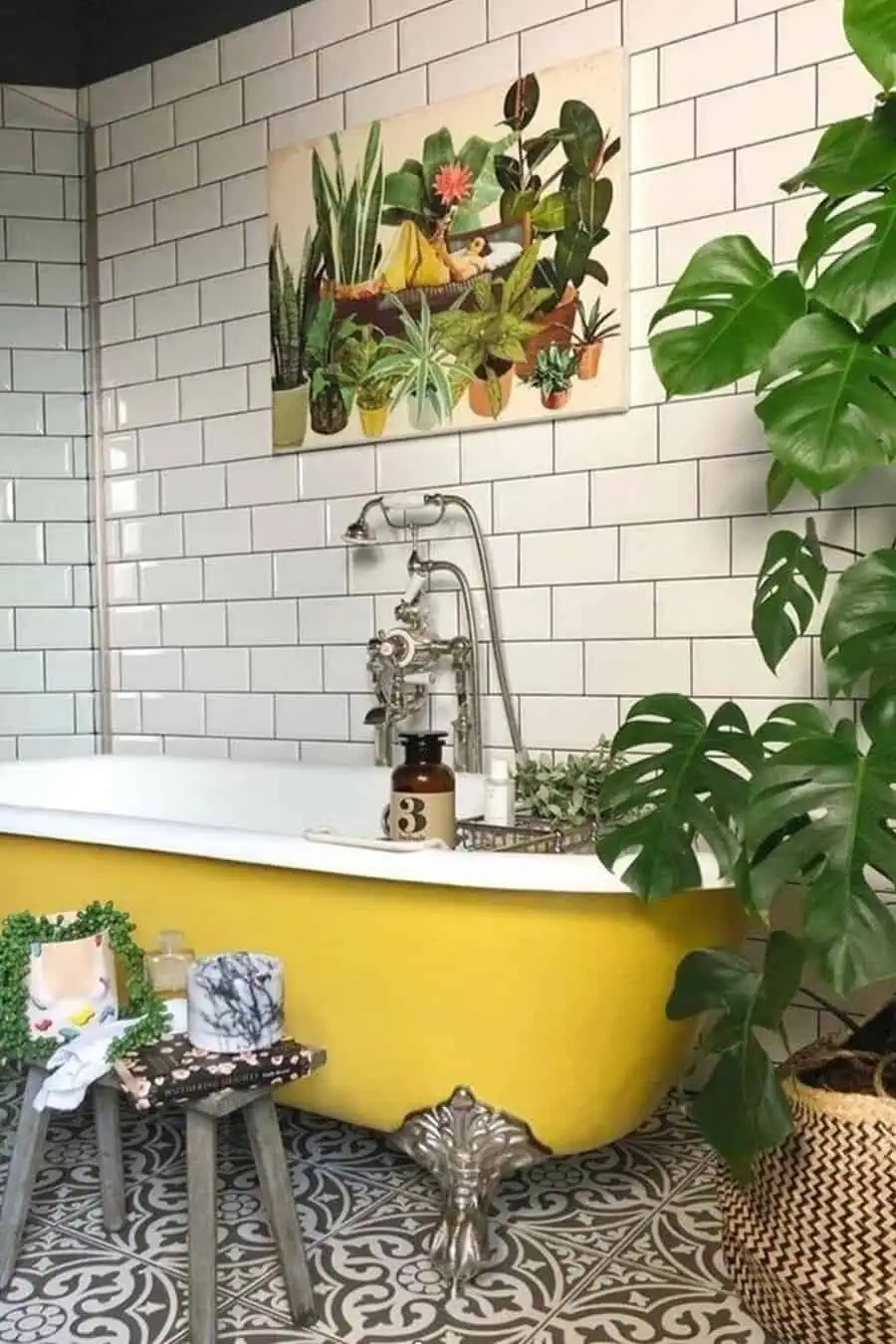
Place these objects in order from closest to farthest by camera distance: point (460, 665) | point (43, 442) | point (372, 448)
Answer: point (460, 665) → point (372, 448) → point (43, 442)

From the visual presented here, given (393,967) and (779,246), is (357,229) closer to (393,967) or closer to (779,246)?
(779,246)

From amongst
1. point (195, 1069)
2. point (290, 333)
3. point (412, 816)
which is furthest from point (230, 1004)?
point (290, 333)

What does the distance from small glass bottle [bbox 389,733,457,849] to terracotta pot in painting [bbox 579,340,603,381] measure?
79cm

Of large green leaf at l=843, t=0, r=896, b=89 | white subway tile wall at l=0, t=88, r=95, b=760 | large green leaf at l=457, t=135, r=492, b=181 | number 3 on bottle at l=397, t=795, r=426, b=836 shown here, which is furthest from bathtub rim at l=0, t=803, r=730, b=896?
large green leaf at l=457, t=135, r=492, b=181

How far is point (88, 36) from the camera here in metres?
3.18

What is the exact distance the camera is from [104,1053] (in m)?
1.56

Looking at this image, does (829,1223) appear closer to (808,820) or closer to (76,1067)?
(808,820)

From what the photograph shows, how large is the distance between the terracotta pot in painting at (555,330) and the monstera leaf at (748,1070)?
Result: 1.38 m

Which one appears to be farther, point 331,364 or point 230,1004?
point 331,364

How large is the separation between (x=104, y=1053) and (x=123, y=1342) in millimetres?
348

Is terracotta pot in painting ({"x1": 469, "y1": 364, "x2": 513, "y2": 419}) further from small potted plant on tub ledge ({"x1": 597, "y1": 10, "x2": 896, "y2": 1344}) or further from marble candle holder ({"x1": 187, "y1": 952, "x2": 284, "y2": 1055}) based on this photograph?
marble candle holder ({"x1": 187, "y1": 952, "x2": 284, "y2": 1055})

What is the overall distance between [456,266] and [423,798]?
3.78ft

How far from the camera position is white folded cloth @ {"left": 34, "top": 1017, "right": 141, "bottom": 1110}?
1555 millimetres

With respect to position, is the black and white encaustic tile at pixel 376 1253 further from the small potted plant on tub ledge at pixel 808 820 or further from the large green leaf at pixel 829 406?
the large green leaf at pixel 829 406
